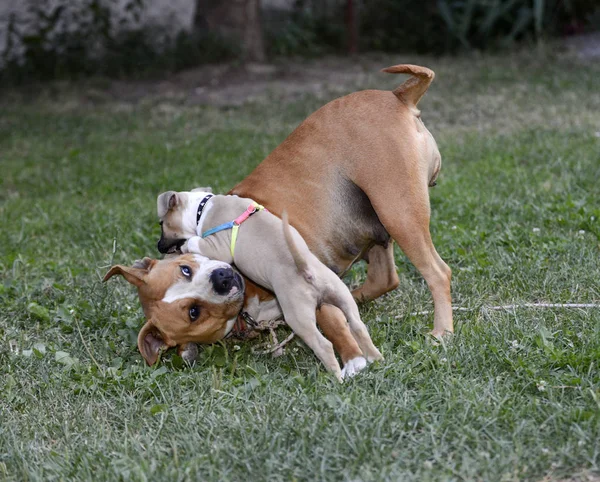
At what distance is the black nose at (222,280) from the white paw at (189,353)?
0.35 m

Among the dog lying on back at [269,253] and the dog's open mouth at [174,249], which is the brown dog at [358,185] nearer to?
the dog's open mouth at [174,249]

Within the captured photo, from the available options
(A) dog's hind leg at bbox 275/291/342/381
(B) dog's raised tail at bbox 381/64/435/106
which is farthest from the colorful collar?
(B) dog's raised tail at bbox 381/64/435/106

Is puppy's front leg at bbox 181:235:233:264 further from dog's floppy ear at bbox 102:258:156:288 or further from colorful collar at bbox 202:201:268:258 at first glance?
dog's floppy ear at bbox 102:258:156:288

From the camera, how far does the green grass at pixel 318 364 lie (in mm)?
3154

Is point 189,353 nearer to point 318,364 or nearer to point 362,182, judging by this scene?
point 318,364

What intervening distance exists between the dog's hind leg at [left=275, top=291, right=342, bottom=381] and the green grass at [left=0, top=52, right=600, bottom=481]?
0.25 ft

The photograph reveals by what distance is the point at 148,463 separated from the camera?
3.23 m

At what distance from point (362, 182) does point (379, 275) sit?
653 mm

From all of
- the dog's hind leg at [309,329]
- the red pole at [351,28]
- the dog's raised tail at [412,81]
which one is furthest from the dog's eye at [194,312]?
the red pole at [351,28]

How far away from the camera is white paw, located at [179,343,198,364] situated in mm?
4227

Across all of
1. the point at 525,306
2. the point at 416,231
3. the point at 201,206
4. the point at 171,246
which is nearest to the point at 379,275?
the point at 416,231

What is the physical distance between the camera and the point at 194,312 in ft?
13.7

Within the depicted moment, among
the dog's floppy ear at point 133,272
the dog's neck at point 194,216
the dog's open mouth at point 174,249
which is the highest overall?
the dog's neck at point 194,216

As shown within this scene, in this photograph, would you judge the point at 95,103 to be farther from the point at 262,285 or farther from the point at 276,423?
the point at 276,423
